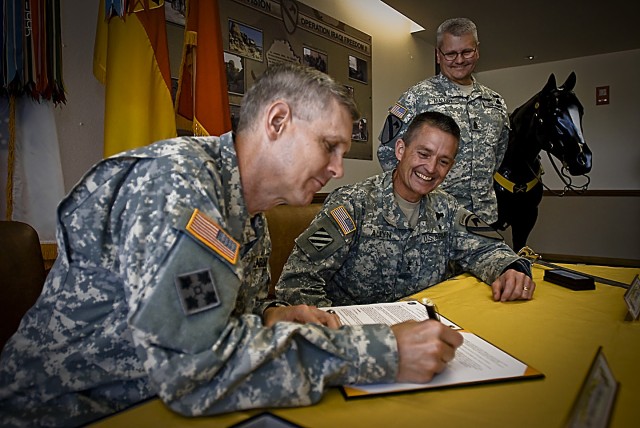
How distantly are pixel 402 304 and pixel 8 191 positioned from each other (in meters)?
1.54

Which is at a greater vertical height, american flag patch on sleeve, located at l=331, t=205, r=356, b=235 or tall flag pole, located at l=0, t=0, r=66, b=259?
tall flag pole, located at l=0, t=0, r=66, b=259

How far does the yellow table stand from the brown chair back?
54 centimetres

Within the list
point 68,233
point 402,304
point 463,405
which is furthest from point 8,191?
point 463,405

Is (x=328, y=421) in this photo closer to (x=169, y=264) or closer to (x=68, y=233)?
(x=169, y=264)

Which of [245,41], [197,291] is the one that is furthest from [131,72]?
[197,291]

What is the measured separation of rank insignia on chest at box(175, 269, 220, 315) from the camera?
1.93 ft

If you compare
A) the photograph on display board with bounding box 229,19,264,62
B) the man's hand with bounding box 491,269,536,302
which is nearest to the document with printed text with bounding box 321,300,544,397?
the man's hand with bounding box 491,269,536,302

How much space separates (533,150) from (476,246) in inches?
79.7

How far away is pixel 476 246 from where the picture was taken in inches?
67.0

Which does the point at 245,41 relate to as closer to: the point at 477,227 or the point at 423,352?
the point at 477,227

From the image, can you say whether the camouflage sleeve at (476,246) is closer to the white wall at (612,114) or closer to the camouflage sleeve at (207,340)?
the camouflage sleeve at (207,340)

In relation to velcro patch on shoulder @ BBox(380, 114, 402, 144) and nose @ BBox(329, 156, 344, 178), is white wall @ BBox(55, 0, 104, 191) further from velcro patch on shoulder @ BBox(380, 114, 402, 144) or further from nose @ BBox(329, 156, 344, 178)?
nose @ BBox(329, 156, 344, 178)

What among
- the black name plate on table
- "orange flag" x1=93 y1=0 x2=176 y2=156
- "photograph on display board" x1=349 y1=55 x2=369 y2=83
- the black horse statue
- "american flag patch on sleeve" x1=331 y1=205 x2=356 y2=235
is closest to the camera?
the black name plate on table

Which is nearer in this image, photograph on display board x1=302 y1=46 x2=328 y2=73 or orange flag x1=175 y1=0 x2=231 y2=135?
orange flag x1=175 y1=0 x2=231 y2=135
